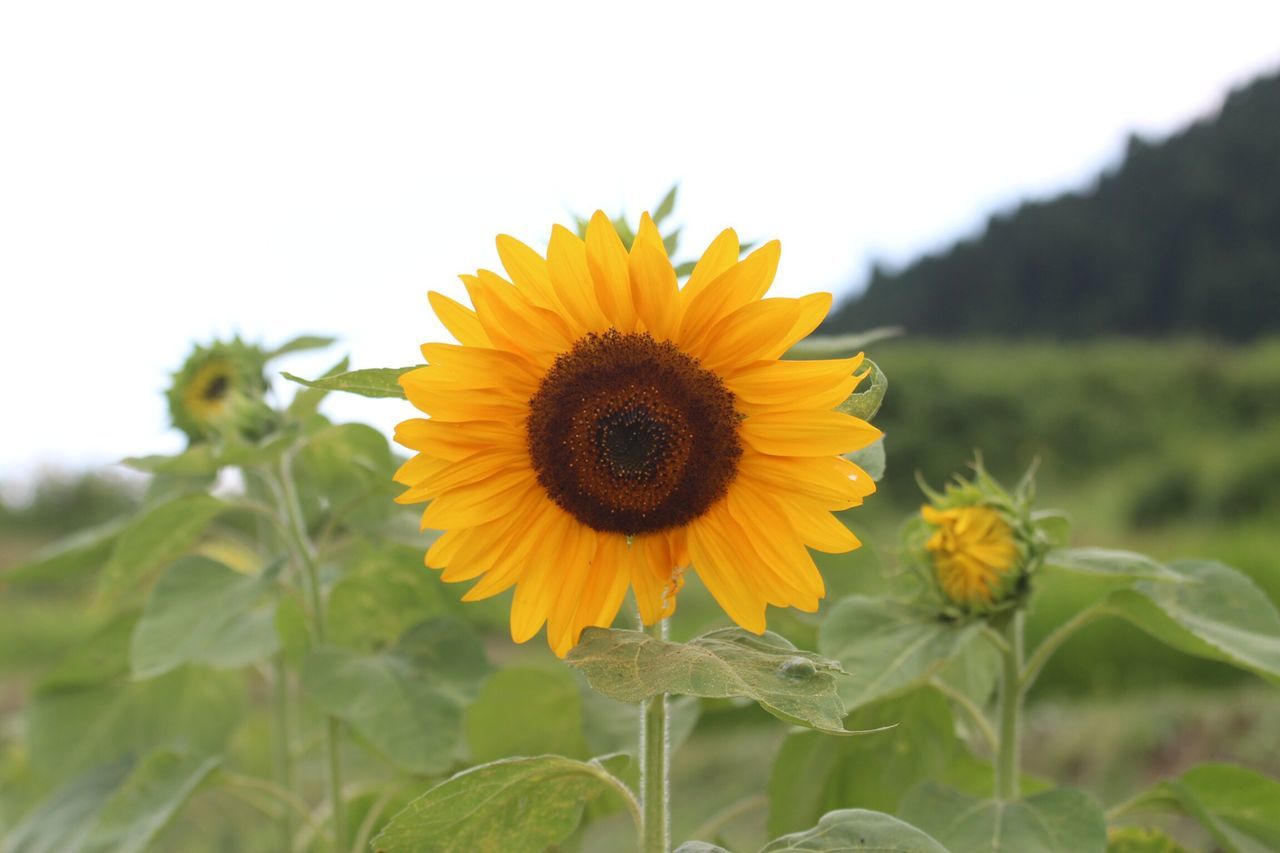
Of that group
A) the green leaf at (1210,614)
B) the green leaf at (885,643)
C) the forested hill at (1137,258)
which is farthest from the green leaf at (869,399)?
the forested hill at (1137,258)

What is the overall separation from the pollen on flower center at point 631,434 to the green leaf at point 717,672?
0.33ft

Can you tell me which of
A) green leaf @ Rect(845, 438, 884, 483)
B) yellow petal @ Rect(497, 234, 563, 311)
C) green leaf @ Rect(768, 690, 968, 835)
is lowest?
green leaf @ Rect(768, 690, 968, 835)

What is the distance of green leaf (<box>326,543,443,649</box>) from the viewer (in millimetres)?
1244

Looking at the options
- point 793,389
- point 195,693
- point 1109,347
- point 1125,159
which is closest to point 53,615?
point 195,693

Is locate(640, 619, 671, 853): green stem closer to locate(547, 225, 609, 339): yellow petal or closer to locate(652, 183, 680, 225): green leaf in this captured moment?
locate(547, 225, 609, 339): yellow petal

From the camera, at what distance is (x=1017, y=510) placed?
41.1 inches

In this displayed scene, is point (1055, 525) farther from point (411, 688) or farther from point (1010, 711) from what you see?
point (411, 688)

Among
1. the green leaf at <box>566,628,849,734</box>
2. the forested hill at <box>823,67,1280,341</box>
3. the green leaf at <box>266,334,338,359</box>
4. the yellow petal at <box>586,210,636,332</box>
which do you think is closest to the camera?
the green leaf at <box>566,628,849,734</box>

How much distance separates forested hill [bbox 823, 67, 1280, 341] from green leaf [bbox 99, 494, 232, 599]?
9.67 metres

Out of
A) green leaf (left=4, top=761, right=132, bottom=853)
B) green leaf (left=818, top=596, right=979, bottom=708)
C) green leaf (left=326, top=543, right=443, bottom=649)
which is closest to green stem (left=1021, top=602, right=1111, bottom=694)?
green leaf (left=818, top=596, right=979, bottom=708)

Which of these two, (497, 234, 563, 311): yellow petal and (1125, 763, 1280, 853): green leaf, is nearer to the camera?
(497, 234, 563, 311): yellow petal

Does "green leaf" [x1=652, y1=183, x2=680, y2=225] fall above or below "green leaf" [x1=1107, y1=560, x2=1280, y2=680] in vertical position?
above

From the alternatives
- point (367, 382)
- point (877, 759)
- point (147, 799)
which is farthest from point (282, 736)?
point (367, 382)

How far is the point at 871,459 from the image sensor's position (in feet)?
2.91
